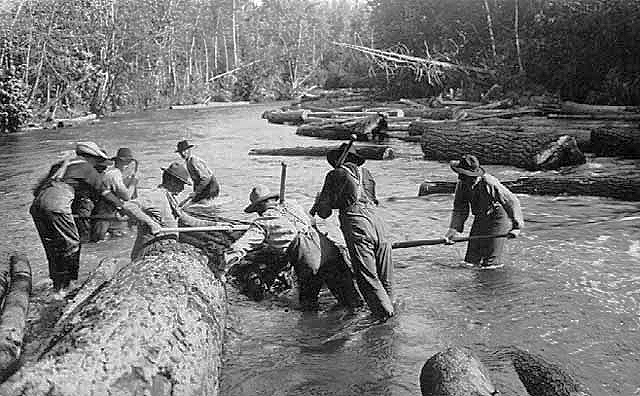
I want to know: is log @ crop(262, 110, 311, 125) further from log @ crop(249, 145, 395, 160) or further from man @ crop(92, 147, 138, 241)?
man @ crop(92, 147, 138, 241)

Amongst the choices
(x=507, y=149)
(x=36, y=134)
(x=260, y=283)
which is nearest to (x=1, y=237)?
(x=260, y=283)

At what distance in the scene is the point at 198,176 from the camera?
9805 millimetres

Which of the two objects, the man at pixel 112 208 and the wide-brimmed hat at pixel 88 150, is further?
the man at pixel 112 208

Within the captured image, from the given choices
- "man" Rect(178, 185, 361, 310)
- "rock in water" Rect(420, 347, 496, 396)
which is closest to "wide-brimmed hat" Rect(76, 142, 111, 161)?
"man" Rect(178, 185, 361, 310)

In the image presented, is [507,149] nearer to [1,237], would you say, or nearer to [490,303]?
[490,303]

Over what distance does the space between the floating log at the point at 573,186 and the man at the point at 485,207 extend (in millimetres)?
4350

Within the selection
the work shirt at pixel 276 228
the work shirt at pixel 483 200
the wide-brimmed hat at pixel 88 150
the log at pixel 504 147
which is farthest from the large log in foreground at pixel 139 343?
the log at pixel 504 147

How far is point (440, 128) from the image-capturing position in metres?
16.4

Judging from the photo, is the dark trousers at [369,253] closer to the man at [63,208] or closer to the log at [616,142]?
the man at [63,208]

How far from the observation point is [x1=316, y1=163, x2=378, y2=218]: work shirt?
5523 mm

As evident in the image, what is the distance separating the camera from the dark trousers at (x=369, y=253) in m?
5.46

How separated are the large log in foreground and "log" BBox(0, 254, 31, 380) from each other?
2.50 ft

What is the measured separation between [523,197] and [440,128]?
18.8 feet

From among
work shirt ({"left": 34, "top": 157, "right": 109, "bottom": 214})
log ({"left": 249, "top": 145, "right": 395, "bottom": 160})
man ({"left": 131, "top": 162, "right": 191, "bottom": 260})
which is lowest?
log ({"left": 249, "top": 145, "right": 395, "bottom": 160})
